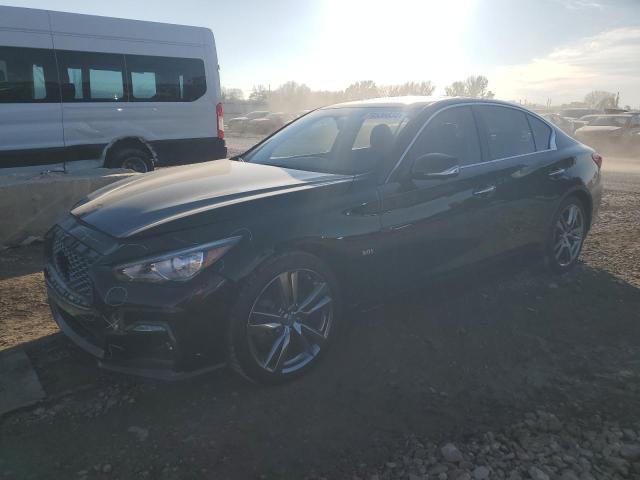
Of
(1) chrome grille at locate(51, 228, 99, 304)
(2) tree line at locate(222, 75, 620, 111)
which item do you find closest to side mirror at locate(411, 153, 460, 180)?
(1) chrome grille at locate(51, 228, 99, 304)

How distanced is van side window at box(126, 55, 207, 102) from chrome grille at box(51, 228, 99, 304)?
18.2 ft

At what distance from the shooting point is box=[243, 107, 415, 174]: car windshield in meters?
3.57

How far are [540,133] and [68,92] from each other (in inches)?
A: 251

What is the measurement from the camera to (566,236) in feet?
15.8

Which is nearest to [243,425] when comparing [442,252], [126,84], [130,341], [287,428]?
[287,428]

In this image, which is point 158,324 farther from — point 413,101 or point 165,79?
point 165,79

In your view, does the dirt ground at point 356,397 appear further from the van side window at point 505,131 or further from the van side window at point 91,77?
the van side window at point 91,77

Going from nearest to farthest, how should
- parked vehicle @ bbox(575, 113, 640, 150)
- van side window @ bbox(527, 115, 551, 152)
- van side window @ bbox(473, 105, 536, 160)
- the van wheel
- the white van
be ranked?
van side window @ bbox(473, 105, 536, 160) < van side window @ bbox(527, 115, 551, 152) < the white van < the van wheel < parked vehicle @ bbox(575, 113, 640, 150)

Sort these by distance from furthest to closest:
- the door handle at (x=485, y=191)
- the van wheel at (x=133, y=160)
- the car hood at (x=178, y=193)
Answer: the van wheel at (x=133, y=160)
the door handle at (x=485, y=191)
the car hood at (x=178, y=193)

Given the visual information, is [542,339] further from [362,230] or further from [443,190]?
[362,230]

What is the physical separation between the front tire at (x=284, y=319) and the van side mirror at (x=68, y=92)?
6032 millimetres

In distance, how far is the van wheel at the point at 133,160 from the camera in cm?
784

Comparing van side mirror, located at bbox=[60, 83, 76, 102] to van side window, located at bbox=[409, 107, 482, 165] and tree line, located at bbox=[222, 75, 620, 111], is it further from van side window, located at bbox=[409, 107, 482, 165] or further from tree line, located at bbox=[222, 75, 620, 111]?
tree line, located at bbox=[222, 75, 620, 111]

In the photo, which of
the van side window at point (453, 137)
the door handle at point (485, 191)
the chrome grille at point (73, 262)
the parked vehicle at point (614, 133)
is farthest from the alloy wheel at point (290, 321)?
the parked vehicle at point (614, 133)
